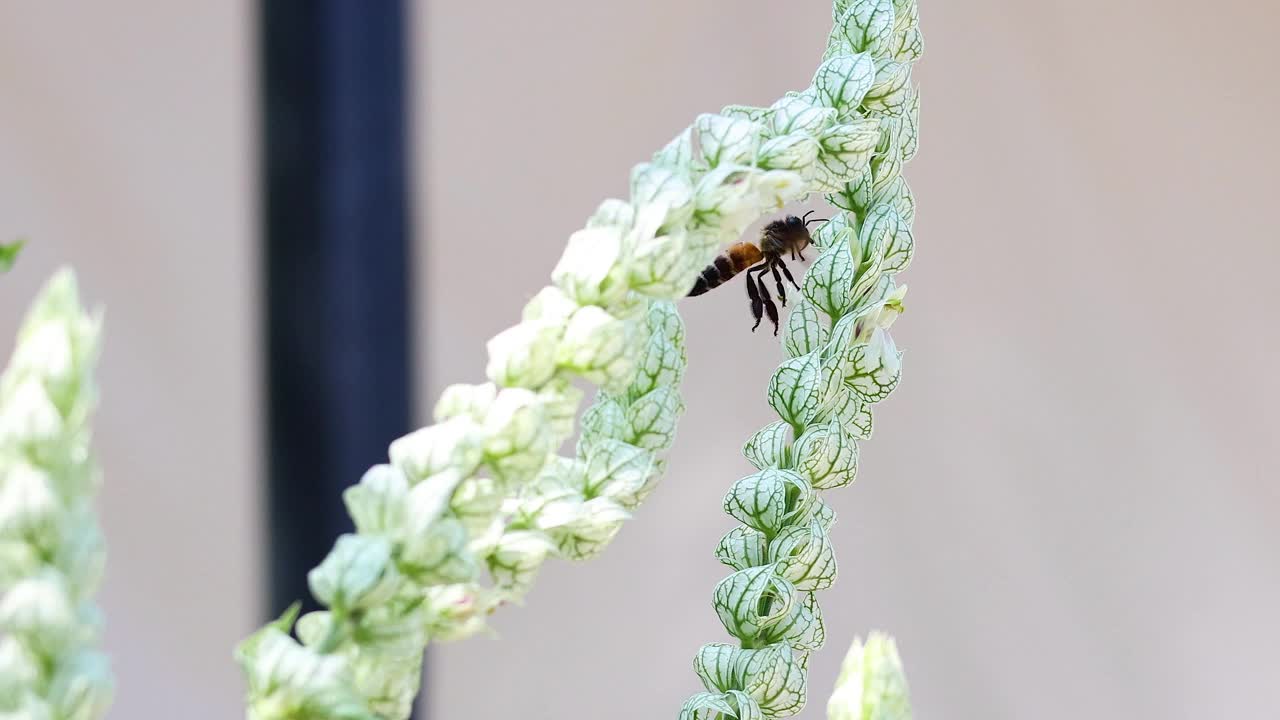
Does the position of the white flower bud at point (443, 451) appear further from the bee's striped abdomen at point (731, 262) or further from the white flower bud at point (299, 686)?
the bee's striped abdomen at point (731, 262)

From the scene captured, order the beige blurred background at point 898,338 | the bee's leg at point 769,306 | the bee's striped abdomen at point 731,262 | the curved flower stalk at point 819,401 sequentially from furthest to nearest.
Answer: the beige blurred background at point 898,338 → the bee's striped abdomen at point 731,262 → the bee's leg at point 769,306 → the curved flower stalk at point 819,401

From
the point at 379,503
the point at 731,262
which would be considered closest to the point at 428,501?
the point at 379,503

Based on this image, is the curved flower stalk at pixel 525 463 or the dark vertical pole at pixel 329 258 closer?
the curved flower stalk at pixel 525 463

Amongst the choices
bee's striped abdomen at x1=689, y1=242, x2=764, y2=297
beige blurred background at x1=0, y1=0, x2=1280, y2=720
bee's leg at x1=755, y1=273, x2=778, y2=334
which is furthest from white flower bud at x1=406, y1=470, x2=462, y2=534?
beige blurred background at x1=0, y1=0, x2=1280, y2=720

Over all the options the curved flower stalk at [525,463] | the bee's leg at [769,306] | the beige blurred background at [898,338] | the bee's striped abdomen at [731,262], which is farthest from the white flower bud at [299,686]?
the beige blurred background at [898,338]

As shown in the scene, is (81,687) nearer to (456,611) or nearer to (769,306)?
(456,611)

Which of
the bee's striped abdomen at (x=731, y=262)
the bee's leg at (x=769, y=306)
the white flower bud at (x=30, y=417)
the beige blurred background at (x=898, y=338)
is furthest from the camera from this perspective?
the beige blurred background at (x=898, y=338)
